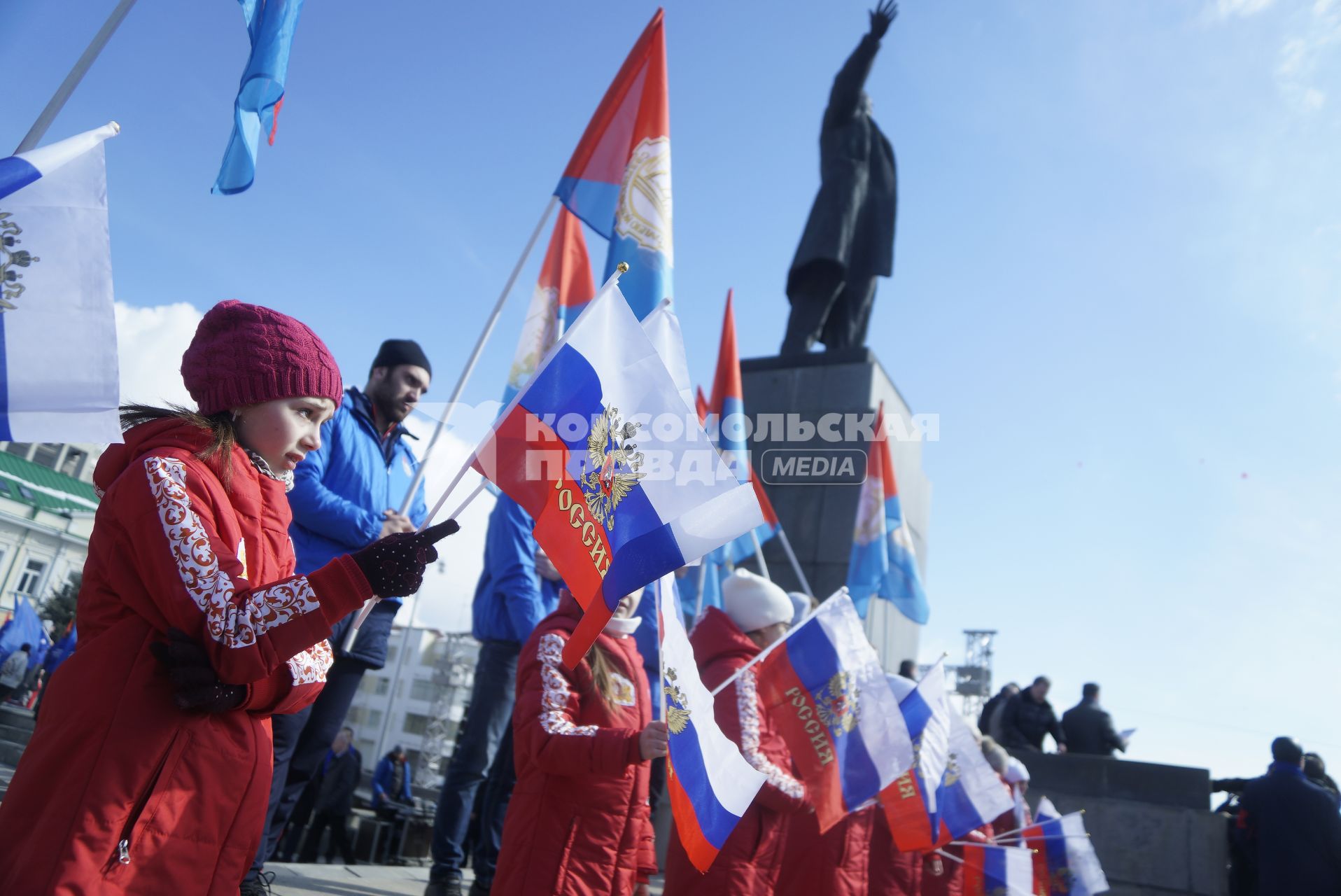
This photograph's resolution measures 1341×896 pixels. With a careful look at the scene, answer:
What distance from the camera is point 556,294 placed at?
652 centimetres

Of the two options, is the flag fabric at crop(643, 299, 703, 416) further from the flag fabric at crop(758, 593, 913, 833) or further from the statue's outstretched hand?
the statue's outstretched hand

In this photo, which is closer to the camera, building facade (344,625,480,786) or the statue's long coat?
the statue's long coat

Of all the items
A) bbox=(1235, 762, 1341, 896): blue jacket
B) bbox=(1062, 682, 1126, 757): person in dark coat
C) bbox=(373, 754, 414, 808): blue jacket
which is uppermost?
bbox=(1062, 682, 1126, 757): person in dark coat

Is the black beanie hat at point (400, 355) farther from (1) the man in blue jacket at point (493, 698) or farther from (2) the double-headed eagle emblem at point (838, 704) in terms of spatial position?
(2) the double-headed eagle emblem at point (838, 704)

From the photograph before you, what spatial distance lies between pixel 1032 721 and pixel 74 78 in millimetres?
9082

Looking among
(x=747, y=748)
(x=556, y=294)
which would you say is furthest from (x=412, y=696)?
(x=747, y=748)

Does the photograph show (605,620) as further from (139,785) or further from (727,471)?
(139,785)

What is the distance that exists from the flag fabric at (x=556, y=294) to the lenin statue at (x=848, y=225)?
16.5ft

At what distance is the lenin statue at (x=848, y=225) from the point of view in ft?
37.9

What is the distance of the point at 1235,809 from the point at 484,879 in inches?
252

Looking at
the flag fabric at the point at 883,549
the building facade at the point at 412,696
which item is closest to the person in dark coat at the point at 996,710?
the flag fabric at the point at 883,549

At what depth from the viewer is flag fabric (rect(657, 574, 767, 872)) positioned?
2781mm

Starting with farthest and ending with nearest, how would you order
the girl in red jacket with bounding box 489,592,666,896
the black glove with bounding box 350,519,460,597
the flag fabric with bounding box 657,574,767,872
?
the girl in red jacket with bounding box 489,592,666,896 < the flag fabric with bounding box 657,574,767,872 < the black glove with bounding box 350,519,460,597

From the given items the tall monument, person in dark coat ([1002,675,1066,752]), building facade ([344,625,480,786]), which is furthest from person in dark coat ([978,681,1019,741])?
building facade ([344,625,480,786])
